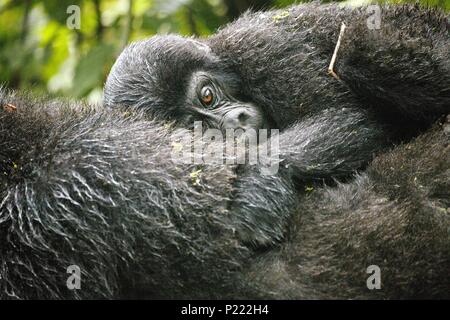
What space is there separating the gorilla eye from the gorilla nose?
0.13 metres

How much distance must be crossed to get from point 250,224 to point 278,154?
1.25 ft

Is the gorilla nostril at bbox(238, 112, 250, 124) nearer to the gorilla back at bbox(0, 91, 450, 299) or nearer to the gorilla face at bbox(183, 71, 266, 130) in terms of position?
the gorilla face at bbox(183, 71, 266, 130)

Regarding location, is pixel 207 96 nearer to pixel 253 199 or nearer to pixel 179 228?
pixel 253 199

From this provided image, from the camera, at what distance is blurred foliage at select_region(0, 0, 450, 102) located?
198 inches

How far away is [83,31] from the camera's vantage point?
5996mm

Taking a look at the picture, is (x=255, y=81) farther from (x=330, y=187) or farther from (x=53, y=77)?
(x=53, y=77)

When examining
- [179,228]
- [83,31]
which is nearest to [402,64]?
[179,228]

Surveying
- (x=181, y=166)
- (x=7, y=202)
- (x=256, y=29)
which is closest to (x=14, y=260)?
(x=7, y=202)

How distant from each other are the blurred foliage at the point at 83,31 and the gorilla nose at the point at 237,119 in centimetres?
130

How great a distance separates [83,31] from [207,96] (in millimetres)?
2865

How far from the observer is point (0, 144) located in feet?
8.72

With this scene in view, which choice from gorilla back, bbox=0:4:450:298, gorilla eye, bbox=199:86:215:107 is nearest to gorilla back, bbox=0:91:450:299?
gorilla back, bbox=0:4:450:298

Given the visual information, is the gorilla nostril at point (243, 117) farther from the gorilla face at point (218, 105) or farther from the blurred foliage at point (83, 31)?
the blurred foliage at point (83, 31)

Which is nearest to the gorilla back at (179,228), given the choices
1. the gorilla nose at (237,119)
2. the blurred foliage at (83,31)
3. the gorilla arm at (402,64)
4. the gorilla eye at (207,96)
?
the gorilla arm at (402,64)
